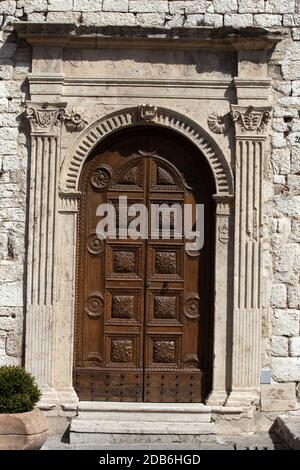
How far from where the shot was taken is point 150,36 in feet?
28.5

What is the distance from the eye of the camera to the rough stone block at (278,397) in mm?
8625

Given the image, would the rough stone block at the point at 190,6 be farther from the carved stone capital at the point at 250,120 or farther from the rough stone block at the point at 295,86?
the rough stone block at the point at 295,86

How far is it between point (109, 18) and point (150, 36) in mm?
506

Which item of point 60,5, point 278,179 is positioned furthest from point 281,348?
point 60,5

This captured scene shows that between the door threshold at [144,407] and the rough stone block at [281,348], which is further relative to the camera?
the rough stone block at [281,348]

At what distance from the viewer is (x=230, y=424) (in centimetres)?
854

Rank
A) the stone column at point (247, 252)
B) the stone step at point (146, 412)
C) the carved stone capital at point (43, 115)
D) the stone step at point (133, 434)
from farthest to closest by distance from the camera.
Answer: the carved stone capital at point (43, 115), the stone column at point (247, 252), the stone step at point (146, 412), the stone step at point (133, 434)

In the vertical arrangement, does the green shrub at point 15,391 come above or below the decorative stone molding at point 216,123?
below

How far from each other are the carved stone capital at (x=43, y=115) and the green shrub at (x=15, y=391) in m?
2.63

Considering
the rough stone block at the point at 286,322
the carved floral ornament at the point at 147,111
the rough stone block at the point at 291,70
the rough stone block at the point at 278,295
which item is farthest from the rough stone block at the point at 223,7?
the rough stone block at the point at 286,322

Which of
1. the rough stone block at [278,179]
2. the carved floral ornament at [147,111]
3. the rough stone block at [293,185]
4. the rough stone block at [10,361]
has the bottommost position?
the rough stone block at [10,361]

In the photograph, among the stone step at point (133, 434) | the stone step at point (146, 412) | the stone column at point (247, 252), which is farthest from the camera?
the stone column at point (247, 252)
